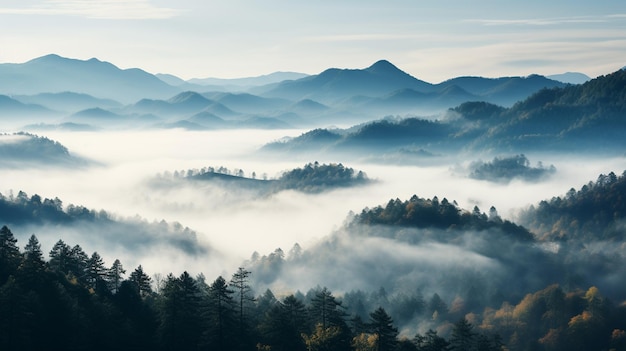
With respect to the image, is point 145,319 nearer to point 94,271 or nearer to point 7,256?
point 94,271

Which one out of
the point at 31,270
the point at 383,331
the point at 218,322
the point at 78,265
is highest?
the point at 31,270

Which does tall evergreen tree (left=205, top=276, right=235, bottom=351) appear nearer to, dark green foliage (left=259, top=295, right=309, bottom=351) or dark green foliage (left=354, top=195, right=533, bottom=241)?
dark green foliage (left=259, top=295, right=309, bottom=351)

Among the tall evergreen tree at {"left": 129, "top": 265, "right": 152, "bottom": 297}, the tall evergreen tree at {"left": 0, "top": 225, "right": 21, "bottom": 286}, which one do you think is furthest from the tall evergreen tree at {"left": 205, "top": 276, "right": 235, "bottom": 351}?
the tall evergreen tree at {"left": 0, "top": 225, "right": 21, "bottom": 286}

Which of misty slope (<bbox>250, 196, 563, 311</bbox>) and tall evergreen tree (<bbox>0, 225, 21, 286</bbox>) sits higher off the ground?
tall evergreen tree (<bbox>0, 225, 21, 286</bbox>)

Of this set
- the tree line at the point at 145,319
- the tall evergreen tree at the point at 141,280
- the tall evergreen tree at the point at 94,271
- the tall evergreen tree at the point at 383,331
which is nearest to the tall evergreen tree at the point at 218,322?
the tree line at the point at 145,319

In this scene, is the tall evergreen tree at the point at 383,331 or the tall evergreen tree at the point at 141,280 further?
the tall evergreen tree at the point at 141,280

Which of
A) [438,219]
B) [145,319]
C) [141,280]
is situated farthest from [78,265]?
[438,219]

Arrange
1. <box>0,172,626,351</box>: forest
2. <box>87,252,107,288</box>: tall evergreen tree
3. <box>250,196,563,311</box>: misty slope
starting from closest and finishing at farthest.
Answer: <box>0,172,626,351</box>: forest < <box>87,252,107,288</box>: tall evergreen tree < <box>250,196,563,311</box>: misty slope

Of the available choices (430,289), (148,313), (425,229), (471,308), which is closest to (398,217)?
(425,229)

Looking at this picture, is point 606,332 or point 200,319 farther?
point 606,332

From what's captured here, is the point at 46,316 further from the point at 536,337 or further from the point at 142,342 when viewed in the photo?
the point at 536,337

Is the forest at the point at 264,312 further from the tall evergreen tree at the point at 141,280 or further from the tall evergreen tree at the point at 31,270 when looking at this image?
the tall evergreen tree at the point at 141,280
